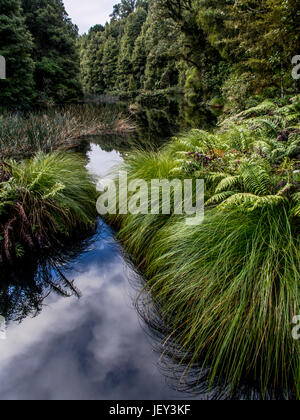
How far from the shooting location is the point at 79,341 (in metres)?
2.03

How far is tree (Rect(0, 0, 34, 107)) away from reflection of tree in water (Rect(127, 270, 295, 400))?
18179mm

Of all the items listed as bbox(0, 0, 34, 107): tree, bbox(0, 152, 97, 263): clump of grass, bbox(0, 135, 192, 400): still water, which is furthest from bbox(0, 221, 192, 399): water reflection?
bbox(0, 0, 34, 107): tree

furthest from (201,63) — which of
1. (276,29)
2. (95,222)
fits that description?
(95,222)

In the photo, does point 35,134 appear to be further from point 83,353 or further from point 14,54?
point 14,54

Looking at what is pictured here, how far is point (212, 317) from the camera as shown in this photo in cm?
170

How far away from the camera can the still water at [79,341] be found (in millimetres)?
1681

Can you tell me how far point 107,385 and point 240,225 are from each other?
1.48m

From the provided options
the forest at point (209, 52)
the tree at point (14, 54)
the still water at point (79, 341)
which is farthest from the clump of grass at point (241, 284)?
the tree at point (14, 54)

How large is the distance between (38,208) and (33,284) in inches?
34.8

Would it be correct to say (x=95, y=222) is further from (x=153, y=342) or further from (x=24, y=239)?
(x=153, y=342)

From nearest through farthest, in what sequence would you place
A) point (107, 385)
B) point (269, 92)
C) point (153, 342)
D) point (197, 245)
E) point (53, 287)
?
1. point (107, 385)
2. point (153, 342)
3. point (197, 245)
4. point (53, 287)
5. point (269, 92)

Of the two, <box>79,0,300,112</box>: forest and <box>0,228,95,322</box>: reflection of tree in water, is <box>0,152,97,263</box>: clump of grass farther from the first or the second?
<box>79,0,300,112</box>: forest

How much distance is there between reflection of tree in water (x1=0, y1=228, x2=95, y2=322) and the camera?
7.79 feet
